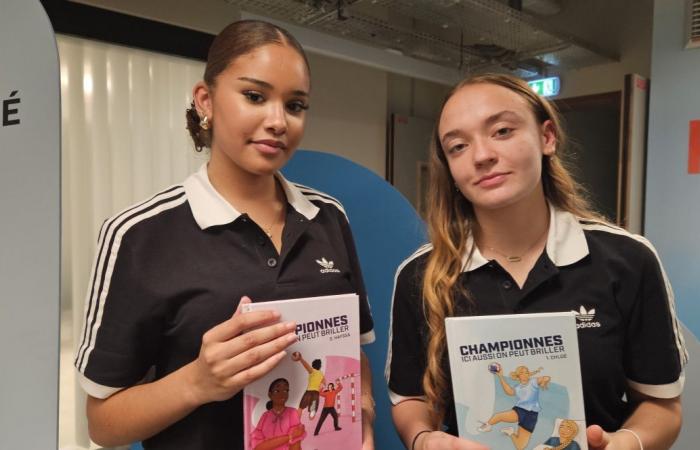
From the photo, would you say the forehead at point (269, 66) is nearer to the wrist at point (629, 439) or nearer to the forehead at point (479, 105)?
the forehead at point (479, 105)

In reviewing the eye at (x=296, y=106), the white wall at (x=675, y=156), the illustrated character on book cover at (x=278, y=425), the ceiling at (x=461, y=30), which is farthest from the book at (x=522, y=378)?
the white wall at (x=675, y=156)

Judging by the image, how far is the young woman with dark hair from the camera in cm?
91

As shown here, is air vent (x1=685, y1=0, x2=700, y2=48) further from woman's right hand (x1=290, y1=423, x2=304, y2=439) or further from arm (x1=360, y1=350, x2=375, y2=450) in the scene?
woman's right hand (x1=290, y1=423, x2=304, y2=439)

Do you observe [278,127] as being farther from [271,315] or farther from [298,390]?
[298,390]

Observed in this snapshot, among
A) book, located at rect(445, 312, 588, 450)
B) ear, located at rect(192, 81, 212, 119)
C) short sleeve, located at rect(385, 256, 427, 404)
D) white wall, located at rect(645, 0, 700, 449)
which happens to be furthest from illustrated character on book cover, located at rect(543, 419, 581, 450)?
white wall, located at rect(645, 0, 700, 449)

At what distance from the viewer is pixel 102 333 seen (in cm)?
94

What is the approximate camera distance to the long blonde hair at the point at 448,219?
1.12 metres

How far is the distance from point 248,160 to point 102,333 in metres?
0.43

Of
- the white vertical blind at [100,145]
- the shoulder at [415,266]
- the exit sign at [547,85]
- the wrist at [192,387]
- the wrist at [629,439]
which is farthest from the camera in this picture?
the exit sign at [547,85]

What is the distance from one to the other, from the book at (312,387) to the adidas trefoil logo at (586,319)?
48cm

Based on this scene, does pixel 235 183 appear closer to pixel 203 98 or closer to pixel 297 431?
pixel 203 98

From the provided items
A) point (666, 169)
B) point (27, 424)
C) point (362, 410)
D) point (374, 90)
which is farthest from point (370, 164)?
point (27, 424)

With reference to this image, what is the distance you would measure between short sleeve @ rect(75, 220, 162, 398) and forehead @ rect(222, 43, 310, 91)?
0.39 meters

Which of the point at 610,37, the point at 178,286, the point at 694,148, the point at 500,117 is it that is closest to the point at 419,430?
the point at 178,286
